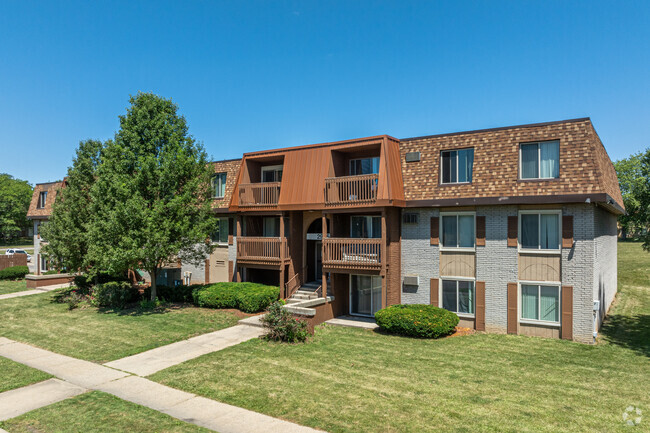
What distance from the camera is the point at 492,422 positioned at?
8.16 meters

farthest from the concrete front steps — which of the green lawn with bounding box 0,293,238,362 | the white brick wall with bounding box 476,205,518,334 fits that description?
the white brick wall with bounding box 476,205,518,334

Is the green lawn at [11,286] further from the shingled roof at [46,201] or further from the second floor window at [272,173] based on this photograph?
the second floor window at [272,173]

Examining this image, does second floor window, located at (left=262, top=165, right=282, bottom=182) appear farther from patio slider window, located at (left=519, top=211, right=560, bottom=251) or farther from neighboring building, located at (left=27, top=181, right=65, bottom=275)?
neighboring building, located at (left=27, top=181, right=65, bottom=275)

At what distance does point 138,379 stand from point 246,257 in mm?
10222

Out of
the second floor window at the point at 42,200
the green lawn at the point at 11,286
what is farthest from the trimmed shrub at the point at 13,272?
the second floor window at the point at 42,200

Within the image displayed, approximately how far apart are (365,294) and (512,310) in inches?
251

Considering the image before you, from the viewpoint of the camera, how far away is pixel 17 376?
36.7ft

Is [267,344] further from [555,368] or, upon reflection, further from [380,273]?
[555,368]

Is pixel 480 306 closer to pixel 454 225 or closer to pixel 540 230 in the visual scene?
pixel 454 225

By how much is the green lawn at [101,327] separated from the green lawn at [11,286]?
5782mm

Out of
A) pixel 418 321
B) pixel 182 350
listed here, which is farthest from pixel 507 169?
pixel 182 350

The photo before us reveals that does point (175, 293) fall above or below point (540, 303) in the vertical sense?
below

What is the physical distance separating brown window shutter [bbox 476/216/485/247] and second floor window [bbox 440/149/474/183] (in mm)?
1593

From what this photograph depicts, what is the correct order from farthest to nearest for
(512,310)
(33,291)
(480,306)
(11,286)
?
(11,286), (33,291), (480,306), (512,310)
